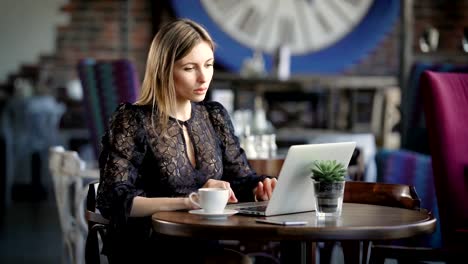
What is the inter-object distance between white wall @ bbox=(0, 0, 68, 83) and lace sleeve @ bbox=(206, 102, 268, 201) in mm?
6233

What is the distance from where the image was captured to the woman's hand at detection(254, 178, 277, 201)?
2.48 meters

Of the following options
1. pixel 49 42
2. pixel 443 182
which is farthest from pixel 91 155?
pixel 443 182

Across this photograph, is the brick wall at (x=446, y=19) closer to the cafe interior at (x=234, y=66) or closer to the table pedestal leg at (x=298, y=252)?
the cafe interior at (x=234, y=66)

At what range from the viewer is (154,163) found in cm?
245

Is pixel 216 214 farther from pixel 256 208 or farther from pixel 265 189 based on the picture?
pixel 265 189

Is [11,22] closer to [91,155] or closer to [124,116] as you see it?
[91,155]

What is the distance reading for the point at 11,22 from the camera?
8.74 m

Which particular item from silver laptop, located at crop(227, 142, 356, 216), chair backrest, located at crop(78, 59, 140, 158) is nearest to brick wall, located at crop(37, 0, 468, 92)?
chair backrest, located at crop(78, 59, 140, 158)

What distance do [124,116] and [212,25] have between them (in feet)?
21.3

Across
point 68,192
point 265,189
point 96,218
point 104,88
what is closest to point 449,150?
point 265,189

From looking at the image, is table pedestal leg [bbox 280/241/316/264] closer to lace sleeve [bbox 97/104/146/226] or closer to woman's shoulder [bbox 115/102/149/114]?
lace sleeve [bbox 97/104/146/226]

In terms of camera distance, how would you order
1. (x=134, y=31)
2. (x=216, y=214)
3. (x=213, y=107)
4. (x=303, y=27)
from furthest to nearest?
(x=303, y=27), (x=134, y=31), (x=213, y=107), (x=216, y=214)

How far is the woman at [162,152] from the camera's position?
231cm

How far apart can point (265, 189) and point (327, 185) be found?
0.41 meters
